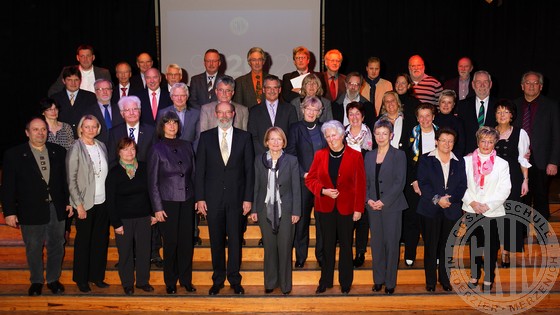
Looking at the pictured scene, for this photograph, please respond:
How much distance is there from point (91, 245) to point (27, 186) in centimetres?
73

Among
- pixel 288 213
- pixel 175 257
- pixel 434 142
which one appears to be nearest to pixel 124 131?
pixel 175 257

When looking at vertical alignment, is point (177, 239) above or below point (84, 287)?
above

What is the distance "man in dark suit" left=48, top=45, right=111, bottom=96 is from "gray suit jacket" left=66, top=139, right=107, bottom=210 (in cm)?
162

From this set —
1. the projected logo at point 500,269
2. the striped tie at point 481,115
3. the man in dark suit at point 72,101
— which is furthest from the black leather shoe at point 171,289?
the striped tie at point 481,115

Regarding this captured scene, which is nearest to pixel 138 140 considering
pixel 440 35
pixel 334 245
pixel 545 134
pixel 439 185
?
pixel 334 245

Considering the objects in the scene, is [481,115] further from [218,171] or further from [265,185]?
[218,171]

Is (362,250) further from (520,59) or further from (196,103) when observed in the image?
(520,59)

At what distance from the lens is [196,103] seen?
5.89 meters

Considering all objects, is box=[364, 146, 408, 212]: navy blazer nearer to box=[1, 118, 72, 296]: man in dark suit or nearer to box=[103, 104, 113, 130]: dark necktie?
box=[103, 104, 113, 130]: dark necktie

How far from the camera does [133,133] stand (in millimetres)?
4875

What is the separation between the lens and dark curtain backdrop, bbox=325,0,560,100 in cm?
842

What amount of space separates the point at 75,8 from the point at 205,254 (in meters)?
5.01

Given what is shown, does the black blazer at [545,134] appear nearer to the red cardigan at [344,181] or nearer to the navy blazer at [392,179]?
the navy blazer at [392,179]

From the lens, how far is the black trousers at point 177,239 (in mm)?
4703
